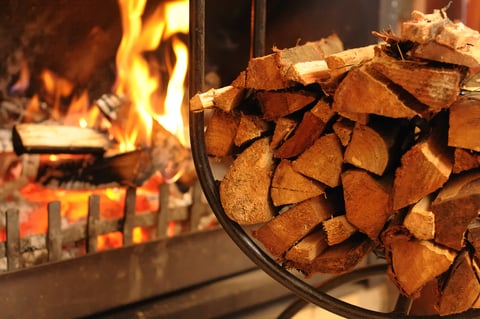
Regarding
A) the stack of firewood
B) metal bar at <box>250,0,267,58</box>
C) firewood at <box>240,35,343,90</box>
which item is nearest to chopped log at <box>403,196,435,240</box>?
the stack of firewood

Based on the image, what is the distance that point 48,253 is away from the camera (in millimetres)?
1275

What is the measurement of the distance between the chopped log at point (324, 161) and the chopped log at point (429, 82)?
0.42 feet

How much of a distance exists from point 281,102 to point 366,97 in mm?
140

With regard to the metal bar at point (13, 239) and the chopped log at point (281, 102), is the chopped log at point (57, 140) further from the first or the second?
the chopped log at point (281, 102)

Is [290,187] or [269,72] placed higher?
[269,72]

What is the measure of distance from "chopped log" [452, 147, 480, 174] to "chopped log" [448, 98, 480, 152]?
0.05ft

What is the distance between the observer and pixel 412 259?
2.44ft

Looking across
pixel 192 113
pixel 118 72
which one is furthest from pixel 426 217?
pixel 118 72

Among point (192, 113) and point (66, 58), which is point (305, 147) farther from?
point (66, 58)

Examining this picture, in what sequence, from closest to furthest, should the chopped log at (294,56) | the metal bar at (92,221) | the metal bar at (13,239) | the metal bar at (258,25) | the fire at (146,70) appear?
1. the chopped log at (294,56)
2. the metal bar at (258,25)
3. the metal bar at (13,239)
4. the metal bar at (92,221)
5. the fire at (146,70)

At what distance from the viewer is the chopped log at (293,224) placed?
0.81 metres

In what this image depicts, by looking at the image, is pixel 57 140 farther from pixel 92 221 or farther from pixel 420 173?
pixel 420 173

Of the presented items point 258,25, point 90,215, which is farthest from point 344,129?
point 90,215

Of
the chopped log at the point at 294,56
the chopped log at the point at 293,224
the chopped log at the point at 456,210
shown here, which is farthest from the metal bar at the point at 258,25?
the chopped log at the point at 456,210
